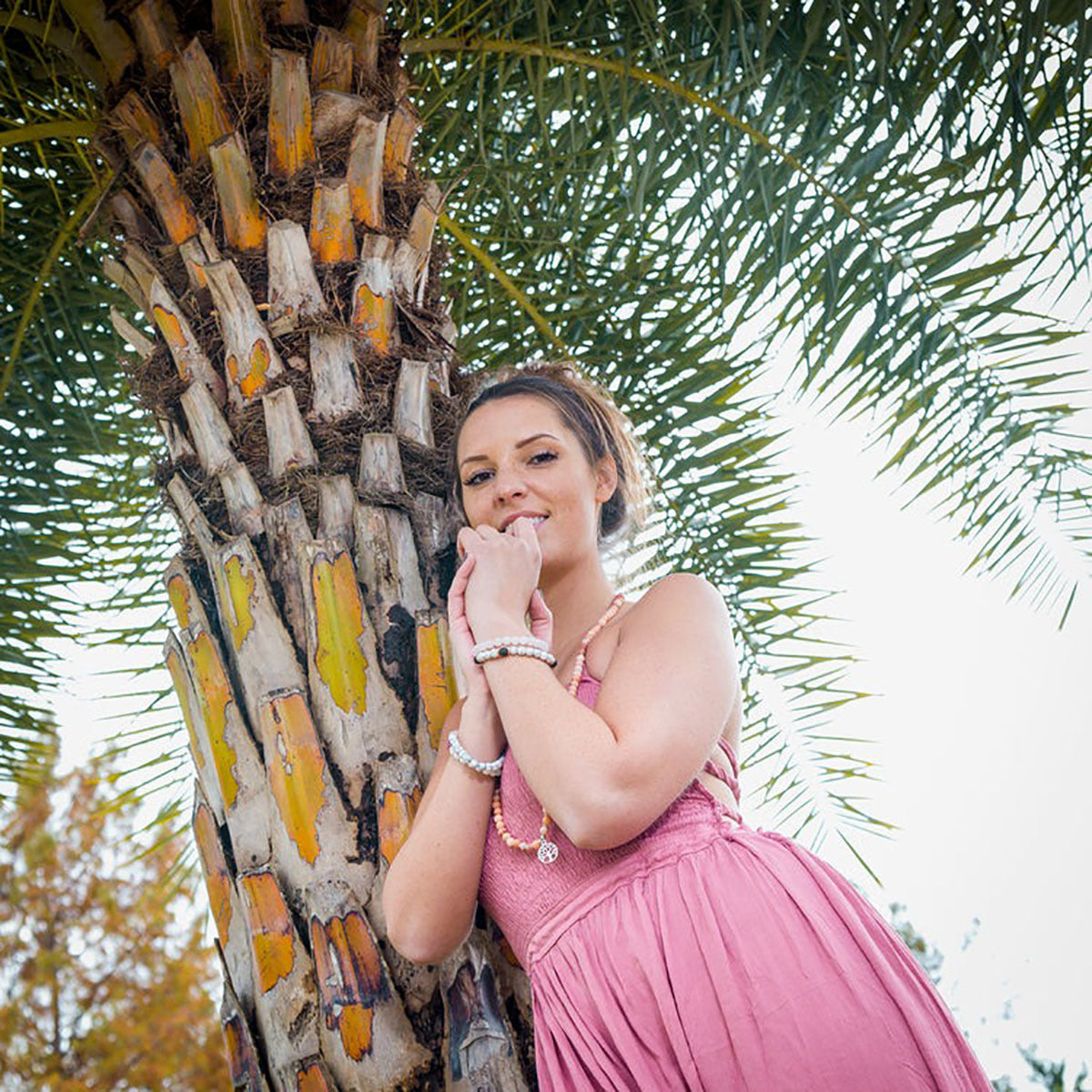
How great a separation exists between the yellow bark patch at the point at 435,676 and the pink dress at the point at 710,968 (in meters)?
0.32

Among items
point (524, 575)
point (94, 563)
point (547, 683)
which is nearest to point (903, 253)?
point (524, 575)

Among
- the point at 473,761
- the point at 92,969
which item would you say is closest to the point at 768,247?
the point at 473,761

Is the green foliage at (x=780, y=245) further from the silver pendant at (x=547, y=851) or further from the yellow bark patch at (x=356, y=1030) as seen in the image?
the yellow bark patch at (x=356, y=1030)

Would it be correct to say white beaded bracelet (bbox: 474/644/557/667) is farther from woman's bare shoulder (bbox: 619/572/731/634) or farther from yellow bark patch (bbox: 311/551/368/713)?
yellow bark patch (bbox: 311/551/368/713)

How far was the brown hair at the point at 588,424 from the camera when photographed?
262 centimetres

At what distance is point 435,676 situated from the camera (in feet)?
8.12

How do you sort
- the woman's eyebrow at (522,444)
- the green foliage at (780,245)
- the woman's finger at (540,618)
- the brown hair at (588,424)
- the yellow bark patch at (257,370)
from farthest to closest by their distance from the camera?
1. the green foliage at (780,245)
2. the yellow bark patch at (257,370)
3. the brown hair at (588,424)
4. the woman's eyebrow at (522,444)
5. the woman's finger at (540,618)

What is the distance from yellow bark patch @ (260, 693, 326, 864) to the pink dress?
35 centimetres

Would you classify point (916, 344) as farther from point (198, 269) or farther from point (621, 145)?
point (198, 269)

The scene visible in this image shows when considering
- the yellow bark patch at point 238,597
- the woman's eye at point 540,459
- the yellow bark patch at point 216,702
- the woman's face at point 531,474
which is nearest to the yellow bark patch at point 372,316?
the woman's face at point 531,474

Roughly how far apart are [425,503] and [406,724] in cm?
52

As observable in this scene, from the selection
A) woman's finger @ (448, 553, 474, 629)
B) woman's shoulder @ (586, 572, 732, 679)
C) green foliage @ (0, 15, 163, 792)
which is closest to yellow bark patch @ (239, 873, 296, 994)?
woman's finger @ (448, 553, 474, 629)

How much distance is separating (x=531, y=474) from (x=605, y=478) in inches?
10.5

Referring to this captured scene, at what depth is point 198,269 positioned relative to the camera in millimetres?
2885
